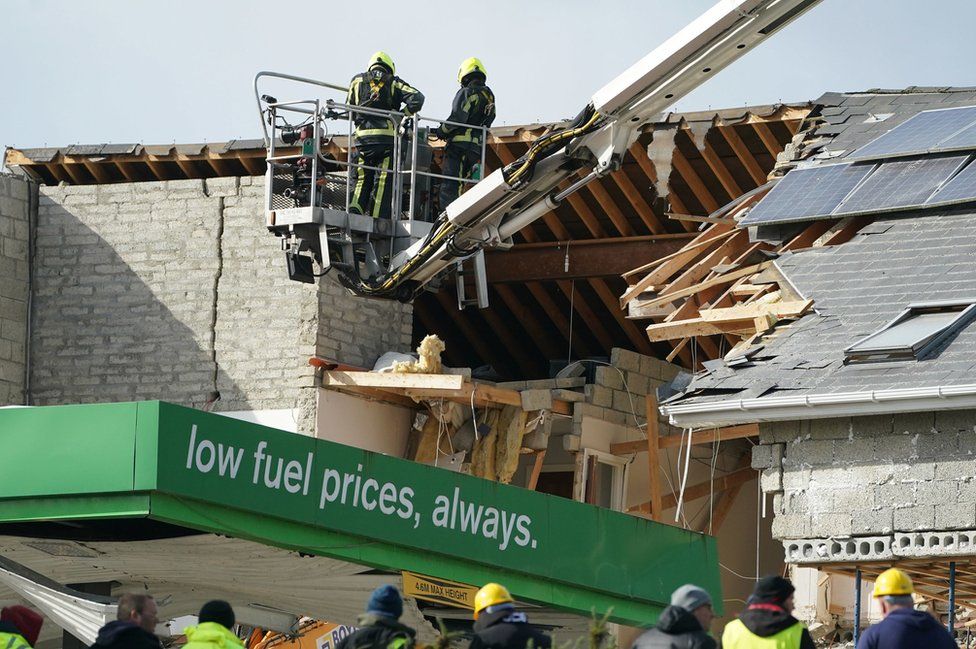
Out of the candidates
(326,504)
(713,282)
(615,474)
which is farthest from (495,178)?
(326,504)

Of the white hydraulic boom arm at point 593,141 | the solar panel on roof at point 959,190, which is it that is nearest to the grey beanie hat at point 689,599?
the white hydraulic boom arm at point 593,141

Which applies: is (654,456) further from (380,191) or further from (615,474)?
(380,191)

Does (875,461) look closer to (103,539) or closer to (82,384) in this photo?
(103,539)

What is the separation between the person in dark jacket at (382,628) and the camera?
29.2 ft

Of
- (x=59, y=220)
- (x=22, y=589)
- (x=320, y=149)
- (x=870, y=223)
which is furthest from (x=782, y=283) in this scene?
(x=59, y=220)

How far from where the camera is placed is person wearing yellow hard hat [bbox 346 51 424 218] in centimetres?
2020

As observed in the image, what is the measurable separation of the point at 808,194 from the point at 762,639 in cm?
985

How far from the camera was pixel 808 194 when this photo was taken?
18.3 m

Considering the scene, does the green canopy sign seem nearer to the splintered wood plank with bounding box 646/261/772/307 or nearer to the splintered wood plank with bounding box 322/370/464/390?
the splintered wood plank with bounding box 646/261/772/307

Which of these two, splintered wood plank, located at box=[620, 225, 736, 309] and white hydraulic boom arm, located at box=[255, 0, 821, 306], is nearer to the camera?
white hydraulic boom arm, located at box=[255, 0, 821, 306]

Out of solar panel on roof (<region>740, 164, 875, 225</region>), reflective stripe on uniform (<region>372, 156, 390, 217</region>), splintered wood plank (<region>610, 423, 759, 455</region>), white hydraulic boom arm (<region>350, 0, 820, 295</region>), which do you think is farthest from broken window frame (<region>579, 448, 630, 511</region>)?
solar panel on roof (<region>740, 164, 875, 225</region>)

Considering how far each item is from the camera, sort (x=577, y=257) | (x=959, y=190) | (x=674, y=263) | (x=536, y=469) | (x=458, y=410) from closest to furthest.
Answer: (x=959, y=190) → (x=674, y=263) → (x=458, y=410) → (x=536, y=469) → (x=577, y=257)

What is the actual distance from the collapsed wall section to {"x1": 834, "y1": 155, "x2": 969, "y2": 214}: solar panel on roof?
3.01 metres

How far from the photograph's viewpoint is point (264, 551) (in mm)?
13547
